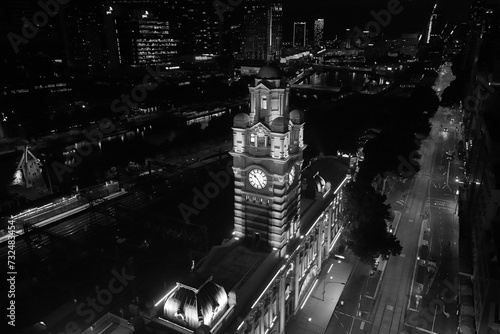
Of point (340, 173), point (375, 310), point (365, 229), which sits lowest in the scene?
point (375, 310)

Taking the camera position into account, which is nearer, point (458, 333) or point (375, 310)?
point (458, 333)

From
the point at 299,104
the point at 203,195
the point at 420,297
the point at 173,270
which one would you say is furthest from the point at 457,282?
the point at 299,104

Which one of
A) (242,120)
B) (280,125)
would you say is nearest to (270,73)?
(242,120)

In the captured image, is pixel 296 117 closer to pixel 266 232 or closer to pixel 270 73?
pixel 270 73

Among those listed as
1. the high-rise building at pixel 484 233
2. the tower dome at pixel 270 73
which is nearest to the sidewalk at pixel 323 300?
the high-rise building at pixel 484 233

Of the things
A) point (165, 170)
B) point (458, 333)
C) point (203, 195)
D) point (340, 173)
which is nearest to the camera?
point (458, 333)

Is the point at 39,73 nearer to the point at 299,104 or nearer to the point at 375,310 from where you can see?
the point at 299,104

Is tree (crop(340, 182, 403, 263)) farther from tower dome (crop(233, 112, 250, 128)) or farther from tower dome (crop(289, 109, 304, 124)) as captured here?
tower dome (crop(233, 112, 250, 128))
